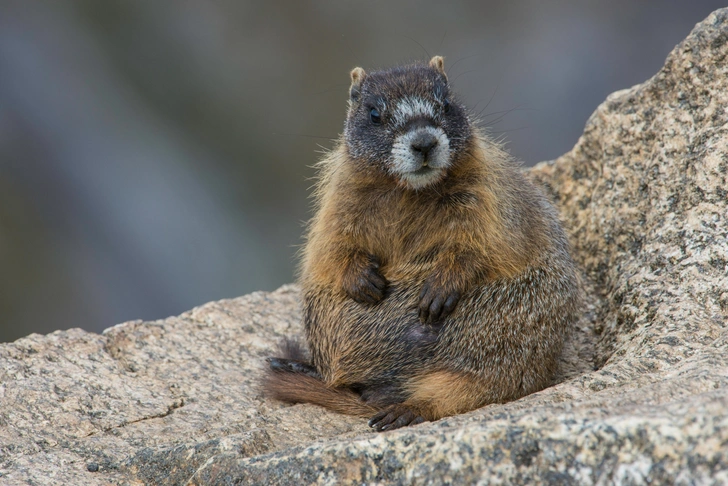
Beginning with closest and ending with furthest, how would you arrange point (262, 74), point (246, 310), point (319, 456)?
point (319, 456) < point (246, 310) < point (262, 74)

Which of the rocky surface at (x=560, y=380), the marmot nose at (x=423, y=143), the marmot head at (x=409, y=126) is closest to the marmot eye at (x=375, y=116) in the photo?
the marmot head at (x=409, y=126)

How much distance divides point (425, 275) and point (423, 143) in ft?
2.17

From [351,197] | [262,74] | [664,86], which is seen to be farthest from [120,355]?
[262,74]

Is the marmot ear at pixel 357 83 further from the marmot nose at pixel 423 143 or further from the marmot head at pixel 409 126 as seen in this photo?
the marmot nose at pixel 423 143

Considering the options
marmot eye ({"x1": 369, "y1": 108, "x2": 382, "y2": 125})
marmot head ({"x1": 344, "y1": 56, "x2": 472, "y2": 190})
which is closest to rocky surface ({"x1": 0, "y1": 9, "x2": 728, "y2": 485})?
marmot head ({"x1": 344, "y1": 56, "x2": 472, "y2": 190})

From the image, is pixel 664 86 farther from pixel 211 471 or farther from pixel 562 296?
pixel 211 471

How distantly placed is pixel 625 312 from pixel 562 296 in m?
0.31

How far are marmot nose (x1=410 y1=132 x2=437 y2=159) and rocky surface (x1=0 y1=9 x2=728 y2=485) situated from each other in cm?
118

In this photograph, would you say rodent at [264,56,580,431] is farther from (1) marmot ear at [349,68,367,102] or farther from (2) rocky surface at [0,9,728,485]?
(2) rocky surface at [0,9,728,485]

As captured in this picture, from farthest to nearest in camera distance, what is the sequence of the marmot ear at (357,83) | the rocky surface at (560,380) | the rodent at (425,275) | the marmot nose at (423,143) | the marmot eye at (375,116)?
the marmot ear at (357,83) < the marmot eye at (375,116) < the rodent at (425,275) < the marmot nose at (423,143) < the rocky surface at (560,380)

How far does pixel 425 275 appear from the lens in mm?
3844

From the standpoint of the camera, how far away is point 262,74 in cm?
891

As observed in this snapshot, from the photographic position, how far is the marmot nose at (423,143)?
3.58 metres

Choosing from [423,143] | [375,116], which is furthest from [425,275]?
[375,116]
